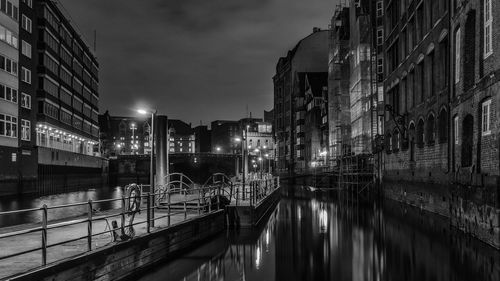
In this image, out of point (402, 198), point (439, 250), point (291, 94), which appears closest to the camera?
point (439, 250)

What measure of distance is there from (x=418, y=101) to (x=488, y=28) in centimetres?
1347

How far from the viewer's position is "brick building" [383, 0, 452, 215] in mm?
25781

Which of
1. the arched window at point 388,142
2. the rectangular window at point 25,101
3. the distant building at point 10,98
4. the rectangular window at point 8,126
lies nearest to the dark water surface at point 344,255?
the arched window at point 388,142

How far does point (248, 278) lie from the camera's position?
1407cm

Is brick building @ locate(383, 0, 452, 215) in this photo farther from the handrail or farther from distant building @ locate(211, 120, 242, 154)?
distant building @ locate(211, 120, 242, 154)

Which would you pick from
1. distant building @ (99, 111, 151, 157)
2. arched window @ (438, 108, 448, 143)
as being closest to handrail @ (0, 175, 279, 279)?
arched window @ (438, 108, 448, 143)

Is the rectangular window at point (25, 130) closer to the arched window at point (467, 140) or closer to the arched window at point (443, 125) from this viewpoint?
the arched window at point (443, 125)

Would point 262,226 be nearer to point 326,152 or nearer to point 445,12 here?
point 445,12

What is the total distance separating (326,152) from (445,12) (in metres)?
52.5

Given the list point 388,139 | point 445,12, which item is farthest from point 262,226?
point 388,139

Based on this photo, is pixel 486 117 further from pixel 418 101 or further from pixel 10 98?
pixel 10 98

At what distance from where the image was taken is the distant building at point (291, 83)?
101125mm

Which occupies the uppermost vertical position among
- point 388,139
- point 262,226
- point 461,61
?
point 461,61

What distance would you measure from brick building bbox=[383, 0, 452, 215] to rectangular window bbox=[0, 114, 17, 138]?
36.1 metres
